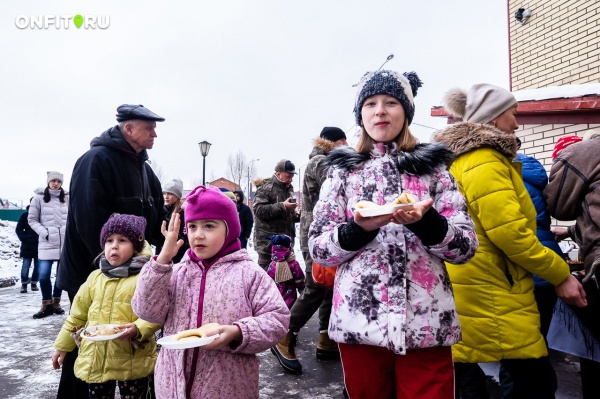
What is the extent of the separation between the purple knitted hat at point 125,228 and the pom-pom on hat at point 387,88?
1.61 meters

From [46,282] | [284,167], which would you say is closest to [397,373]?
[284,167]

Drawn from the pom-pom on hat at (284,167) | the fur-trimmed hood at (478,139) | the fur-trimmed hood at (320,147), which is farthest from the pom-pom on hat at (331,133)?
the fur-trimmed hood at (478,139)

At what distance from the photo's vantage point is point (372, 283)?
1.69 meters

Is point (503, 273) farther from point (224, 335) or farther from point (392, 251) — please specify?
point (224, 335)

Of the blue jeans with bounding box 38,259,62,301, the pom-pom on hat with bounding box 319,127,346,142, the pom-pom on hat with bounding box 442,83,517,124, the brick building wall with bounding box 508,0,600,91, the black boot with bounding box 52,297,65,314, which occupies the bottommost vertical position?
the black boot with bounding box 52,297,65,314

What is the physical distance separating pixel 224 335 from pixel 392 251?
770mm

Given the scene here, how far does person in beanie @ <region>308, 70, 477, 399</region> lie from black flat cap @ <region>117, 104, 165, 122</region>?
6.02ft

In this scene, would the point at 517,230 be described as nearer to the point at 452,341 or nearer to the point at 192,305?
the point at 452,341

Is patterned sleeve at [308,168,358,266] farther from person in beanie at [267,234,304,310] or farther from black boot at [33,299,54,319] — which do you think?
black boot at [33,299,54,319]

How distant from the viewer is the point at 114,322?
2.52 metres

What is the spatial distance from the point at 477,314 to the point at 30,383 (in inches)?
155

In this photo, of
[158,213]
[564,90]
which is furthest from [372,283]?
[564,90]

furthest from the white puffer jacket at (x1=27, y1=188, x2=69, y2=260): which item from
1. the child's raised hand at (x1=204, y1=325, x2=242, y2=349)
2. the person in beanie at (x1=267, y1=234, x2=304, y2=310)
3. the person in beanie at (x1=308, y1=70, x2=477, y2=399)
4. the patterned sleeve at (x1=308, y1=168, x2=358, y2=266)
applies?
the person in beanie at (x1=308, y1=70, x2=477, y2=399)

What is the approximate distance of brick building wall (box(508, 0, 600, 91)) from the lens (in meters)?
5.99
